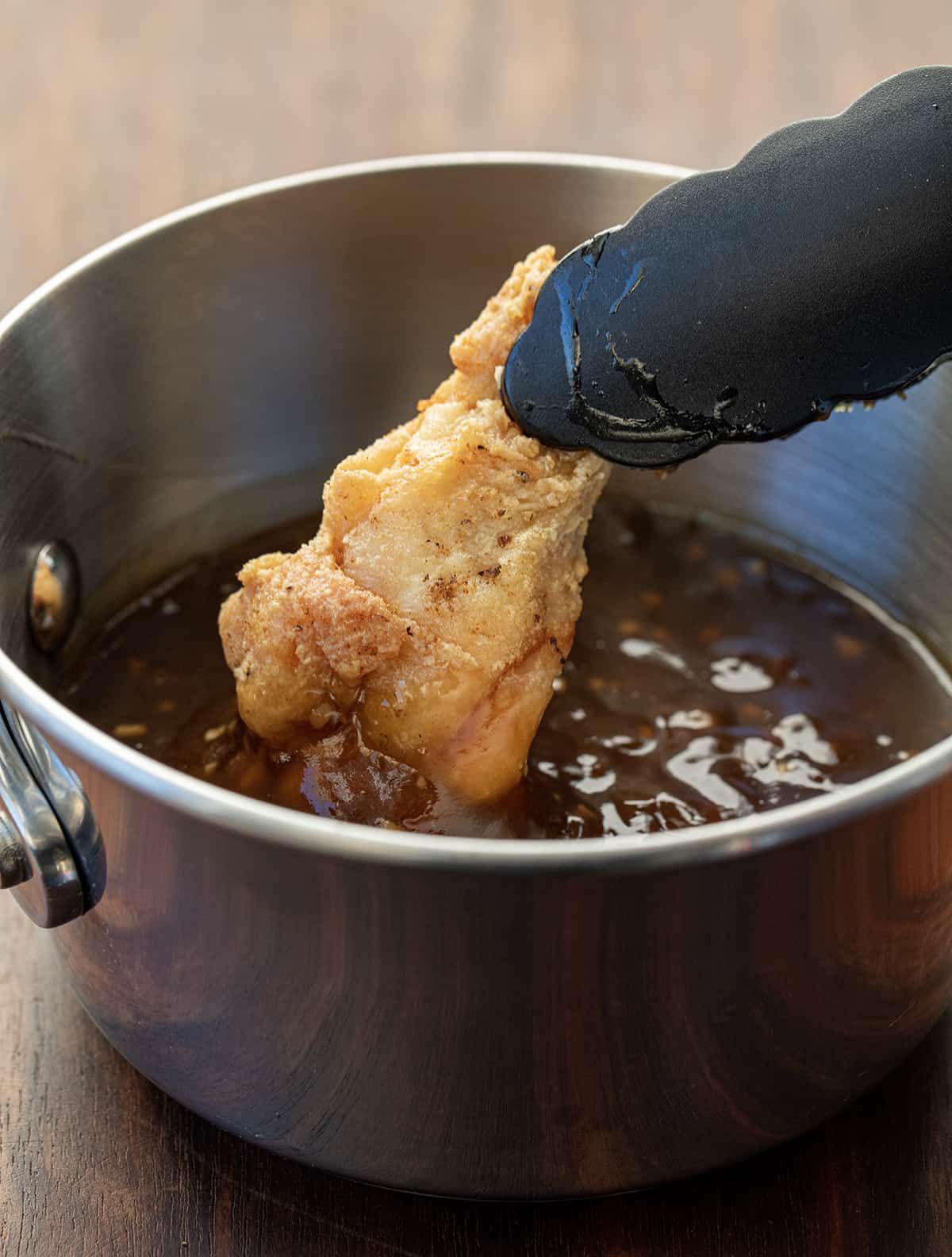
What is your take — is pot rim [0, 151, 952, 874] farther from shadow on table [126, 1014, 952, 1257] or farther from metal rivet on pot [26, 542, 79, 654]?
metal rivet on pot [26, 542, 79, 654]

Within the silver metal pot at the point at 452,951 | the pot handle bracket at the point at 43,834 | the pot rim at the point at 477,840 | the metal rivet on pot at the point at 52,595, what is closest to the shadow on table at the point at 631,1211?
the silver metal pot at the point at 452,951

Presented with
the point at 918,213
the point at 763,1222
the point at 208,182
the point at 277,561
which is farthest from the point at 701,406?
the point at 208,182

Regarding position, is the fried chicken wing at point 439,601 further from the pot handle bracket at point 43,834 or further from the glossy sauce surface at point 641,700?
the pot handle bracket at point 43,834

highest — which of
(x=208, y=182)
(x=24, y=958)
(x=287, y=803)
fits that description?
(x=208, y=182)

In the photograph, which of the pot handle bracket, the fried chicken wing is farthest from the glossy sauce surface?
the pot handle bracket

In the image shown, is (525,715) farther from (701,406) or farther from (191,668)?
(191,668)

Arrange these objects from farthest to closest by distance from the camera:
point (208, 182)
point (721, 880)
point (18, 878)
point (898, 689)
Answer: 1. point (208, 182)
2. point (898, 689)
3. point (18, 878)
4. point (721, 880)
